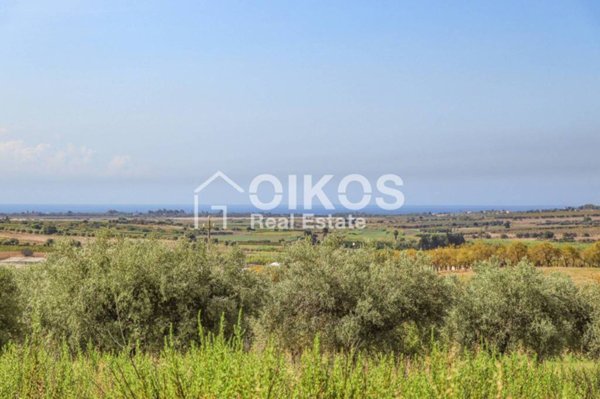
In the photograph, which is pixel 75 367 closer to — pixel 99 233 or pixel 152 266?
pixel 152 266

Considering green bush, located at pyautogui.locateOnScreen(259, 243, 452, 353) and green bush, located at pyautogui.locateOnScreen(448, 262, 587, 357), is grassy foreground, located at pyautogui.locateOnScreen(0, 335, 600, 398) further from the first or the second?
green bush, located at pyautogui.locateOnScreen(448, 262, 587, 357)

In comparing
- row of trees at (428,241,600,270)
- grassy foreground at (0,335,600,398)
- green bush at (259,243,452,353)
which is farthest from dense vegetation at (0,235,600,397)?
row of trees at (428,241,600,270)

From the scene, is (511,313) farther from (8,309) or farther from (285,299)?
(8,309)

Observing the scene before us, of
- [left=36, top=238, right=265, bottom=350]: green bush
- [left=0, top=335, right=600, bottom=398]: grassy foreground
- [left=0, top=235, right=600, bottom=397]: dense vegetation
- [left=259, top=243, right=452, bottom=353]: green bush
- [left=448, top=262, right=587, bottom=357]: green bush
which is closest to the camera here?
[left=0, top=335, right=600, bottom=398]: grassy foreground

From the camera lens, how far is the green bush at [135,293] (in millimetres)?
21984

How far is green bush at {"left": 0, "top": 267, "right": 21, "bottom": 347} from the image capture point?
2412 cm

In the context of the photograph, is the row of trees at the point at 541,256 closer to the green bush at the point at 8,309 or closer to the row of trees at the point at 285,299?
the row of trees at the point at 285,299

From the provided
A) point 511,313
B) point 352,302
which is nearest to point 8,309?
point 352,302

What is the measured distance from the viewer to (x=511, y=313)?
30.4m

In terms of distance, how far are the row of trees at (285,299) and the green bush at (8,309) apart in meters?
0.05

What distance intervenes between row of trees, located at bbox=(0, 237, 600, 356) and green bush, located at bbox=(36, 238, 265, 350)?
6 centimetres

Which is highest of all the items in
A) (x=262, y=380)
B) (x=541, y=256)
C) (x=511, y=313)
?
(x=262, y=380)

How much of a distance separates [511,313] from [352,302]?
1029 centimetres

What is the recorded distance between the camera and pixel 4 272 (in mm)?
25469
